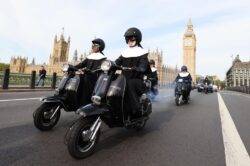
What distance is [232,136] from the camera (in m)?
4.90

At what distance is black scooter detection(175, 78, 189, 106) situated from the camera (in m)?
11.2

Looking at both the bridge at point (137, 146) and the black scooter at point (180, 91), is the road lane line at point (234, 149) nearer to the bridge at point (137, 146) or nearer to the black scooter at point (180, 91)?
the bridge at point (137, 146)

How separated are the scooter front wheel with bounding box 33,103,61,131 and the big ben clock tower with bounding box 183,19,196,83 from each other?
11579 cm

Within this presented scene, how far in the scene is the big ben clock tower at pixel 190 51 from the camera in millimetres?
120000

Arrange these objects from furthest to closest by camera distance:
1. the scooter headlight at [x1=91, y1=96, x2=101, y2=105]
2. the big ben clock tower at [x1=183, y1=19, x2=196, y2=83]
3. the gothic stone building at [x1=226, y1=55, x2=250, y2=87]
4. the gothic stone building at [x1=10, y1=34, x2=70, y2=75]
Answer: the gothic stone building at [x1=226, y1=55, x2=250, y2=87]
the big ben clock tower at [x1=183, y1=19, x2=196, y2=83]
the gothic stone building at [x1=10, y1=34, x2=70, y2=75]
the scooter headlight at [x1=91, y1=96, x2=101, y2=105]

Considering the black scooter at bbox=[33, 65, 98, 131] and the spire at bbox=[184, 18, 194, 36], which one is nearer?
the black scooter at bbox=[33, 65, 98, 131]

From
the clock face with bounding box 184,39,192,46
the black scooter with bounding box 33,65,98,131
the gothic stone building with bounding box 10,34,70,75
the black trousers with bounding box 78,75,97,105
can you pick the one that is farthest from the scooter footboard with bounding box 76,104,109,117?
the clock face with bounding box 184,39,192,46

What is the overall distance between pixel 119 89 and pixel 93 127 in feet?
2.31

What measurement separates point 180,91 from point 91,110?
26.9 ft

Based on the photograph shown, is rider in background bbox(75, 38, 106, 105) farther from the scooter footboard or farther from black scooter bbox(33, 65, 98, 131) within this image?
the scooter footboard

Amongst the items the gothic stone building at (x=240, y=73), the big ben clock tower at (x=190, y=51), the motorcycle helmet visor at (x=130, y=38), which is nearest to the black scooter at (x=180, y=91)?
the motorcycle helmet visor at (x=130, y=38)

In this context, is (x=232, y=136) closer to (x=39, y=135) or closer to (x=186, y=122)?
(x=186, y=122)

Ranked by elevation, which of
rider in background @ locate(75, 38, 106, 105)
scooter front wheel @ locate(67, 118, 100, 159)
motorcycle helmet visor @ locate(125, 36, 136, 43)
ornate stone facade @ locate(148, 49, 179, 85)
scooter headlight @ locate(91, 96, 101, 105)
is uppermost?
ornate stone facade @ locate(148, 49, 179, 85)

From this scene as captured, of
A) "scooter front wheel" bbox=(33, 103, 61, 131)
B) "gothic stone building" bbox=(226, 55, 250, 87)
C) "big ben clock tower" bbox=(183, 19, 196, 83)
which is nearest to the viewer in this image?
"scooter front wheel" bbox=(33, 103, 61, 131)
